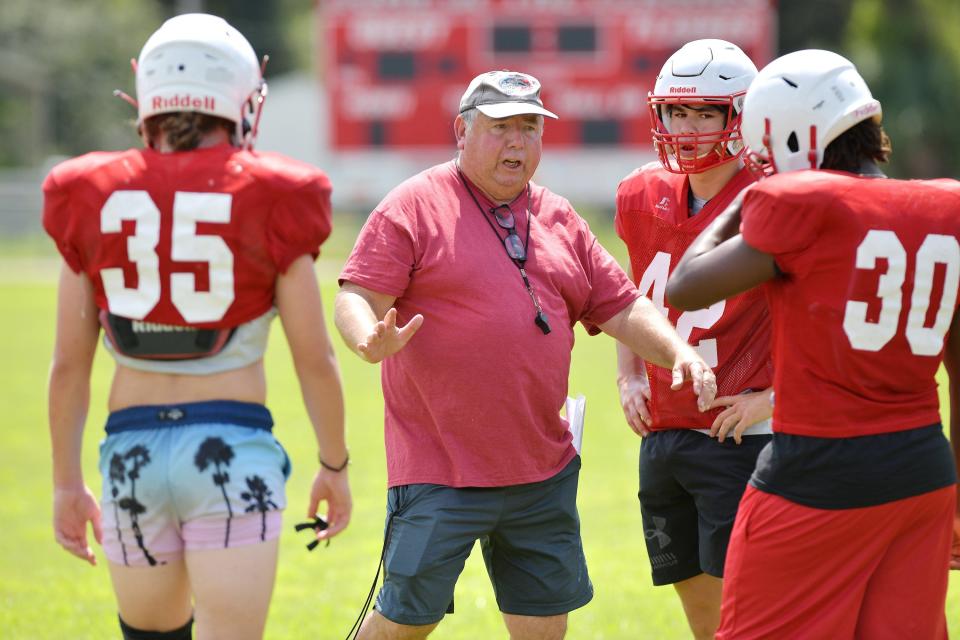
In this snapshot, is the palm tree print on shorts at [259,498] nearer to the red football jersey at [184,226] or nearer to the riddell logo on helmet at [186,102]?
the red football jersey at [184,226]

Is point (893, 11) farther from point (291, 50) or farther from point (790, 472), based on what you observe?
point (790, 472)

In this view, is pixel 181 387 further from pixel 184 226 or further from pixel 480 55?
pixel 480 55

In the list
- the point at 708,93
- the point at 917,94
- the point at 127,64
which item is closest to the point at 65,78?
the point at 127,64

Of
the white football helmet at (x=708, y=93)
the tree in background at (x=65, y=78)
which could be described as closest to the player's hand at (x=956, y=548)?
the white football helmet at (x=708, y=93)

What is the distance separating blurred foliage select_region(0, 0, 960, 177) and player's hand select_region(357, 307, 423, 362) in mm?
32165

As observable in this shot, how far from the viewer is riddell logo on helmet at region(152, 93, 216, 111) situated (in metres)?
3.13

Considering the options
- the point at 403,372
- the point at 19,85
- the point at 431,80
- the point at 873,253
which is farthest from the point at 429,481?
the point at 19,85

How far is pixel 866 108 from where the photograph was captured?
3.11 m

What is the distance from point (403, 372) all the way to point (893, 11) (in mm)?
37422

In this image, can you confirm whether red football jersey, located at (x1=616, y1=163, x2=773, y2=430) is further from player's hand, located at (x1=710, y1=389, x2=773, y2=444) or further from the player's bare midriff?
the player's bare midriff

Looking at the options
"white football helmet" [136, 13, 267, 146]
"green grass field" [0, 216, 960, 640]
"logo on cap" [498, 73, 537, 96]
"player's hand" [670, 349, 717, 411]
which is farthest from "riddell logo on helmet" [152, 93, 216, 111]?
"green grass field" [0, 216, 960, 640]

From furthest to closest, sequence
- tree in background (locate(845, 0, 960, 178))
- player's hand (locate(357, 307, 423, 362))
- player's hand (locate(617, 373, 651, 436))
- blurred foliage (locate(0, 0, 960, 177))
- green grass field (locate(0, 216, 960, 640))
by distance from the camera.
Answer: blurred foliage (locate(0, 0, 960, 177)) < tree in background (locate(845, 0, 960, 178)) < green grass field (locate(0, 216, 960, 640)) < player's hand (locate(617, 373, 651, 436)) < player's hand (locate(357, 307, 423, 362))

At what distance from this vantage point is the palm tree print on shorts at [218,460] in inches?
122

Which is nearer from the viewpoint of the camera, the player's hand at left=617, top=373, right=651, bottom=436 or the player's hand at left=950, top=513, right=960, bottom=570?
the player's hand at left=950, top=513, right=960, bottom=570
